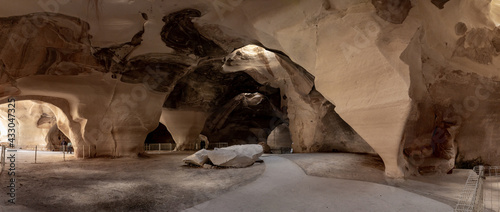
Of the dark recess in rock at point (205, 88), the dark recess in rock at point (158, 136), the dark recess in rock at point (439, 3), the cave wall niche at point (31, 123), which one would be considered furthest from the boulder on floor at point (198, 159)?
the dark recess in rock at point (158, 136)

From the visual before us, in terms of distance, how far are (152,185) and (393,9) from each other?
205 inches

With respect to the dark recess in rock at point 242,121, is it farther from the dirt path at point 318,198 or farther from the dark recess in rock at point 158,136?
the dirt path at point 318,198

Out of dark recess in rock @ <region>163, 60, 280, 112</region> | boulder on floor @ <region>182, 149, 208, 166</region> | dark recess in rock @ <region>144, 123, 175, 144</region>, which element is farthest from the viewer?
dark recess in rock @ <region>144, 123, 175, 144</region>

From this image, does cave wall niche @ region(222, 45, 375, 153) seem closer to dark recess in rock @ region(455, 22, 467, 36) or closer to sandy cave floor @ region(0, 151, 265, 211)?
dark recess in rock @ region(455, 22, 467, 36)

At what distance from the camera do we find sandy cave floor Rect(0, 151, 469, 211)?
11.8ft

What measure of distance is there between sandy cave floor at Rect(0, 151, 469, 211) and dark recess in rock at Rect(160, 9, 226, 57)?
4.02 metres

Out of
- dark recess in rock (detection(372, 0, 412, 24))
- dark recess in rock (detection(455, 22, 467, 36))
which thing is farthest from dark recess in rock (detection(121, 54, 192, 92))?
dark recess in rock (detection(455, 22, 467, 36))

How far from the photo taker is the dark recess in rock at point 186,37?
7125mm

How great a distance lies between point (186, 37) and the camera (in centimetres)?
817

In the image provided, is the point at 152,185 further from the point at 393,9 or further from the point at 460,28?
the point at 460,28

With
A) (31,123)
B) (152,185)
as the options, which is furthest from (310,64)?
(31,123)

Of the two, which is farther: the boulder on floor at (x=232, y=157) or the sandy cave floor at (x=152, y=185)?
the boulder on floor at (x=232, y=157)

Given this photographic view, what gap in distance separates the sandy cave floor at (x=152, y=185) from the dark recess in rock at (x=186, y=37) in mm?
4017

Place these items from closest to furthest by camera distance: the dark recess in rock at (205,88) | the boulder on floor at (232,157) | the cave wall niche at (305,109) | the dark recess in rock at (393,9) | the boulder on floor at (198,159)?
the dark recess in rock at (393,9), the boulder on floor at (232,157), the boulder on floor at (198,159), the cave wall niche at (305,109), the dark recess in rock at (205,88)
